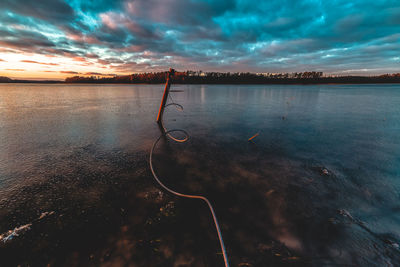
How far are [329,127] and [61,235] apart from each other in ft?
54.0

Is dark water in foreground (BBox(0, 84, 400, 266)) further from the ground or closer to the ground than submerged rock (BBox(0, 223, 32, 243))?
closer to the ground

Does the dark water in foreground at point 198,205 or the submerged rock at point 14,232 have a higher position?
the submerged rock at point 14,232

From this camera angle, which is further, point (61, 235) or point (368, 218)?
point (368, 218)

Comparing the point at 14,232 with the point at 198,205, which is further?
the point at 198,205

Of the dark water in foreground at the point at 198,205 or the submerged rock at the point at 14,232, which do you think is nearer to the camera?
the dark water in foreground at the point at 198,205

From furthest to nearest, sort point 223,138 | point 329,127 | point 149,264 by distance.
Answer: point 329,127
point 223,138
point 149,264

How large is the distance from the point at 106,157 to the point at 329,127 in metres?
15.7

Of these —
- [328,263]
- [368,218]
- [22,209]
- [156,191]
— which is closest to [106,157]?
[22,209]

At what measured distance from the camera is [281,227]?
364cm

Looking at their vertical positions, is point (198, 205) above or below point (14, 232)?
below

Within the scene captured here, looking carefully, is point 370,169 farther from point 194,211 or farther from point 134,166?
point 134,166

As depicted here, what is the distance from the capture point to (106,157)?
22.7 feet

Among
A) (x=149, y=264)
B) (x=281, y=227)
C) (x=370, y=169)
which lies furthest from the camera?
(x=370, y=169)

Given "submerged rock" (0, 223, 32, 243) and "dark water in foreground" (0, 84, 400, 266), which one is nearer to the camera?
"dark water in foreground" (0, 84, 400, 266)
